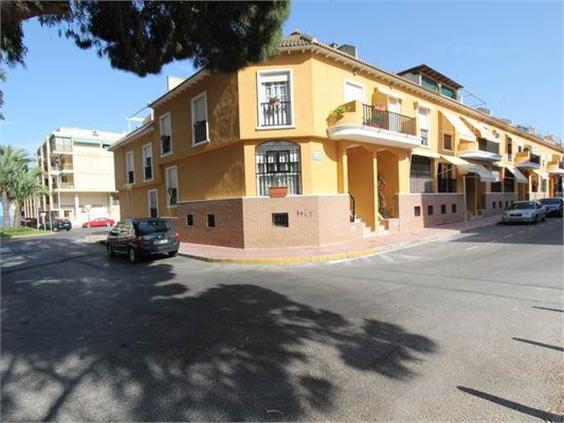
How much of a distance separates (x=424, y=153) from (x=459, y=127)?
411 cm

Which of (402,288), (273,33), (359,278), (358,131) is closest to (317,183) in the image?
(358,131)

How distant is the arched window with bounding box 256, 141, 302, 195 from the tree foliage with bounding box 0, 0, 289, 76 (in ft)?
27.0

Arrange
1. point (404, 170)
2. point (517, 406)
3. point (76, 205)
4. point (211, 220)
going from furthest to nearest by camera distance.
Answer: point (76, 205)
point (404, 170)
point (211, 220)
point (517, 406)

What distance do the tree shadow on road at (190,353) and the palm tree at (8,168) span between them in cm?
4460

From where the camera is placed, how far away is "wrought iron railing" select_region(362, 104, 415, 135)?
16.3 m

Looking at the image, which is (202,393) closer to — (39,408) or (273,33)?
(39,408)

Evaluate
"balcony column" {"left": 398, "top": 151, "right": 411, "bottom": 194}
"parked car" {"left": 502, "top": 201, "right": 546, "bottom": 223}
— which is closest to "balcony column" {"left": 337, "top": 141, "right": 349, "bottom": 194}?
"balcony column" {"left": 398, "top": 151, "right": 411, "bottom": 194}

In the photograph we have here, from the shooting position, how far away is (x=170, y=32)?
6.47 meters

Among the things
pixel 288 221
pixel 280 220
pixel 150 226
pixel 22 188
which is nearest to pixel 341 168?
pixel 288 221

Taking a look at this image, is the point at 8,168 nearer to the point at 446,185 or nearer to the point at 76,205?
the point at 76,205

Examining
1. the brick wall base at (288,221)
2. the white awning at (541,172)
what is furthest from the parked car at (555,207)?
the brick wall base at (288,221)

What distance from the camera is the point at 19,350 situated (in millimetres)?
5047

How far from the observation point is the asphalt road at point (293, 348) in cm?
337

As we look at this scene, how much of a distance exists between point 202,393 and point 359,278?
231 inches
